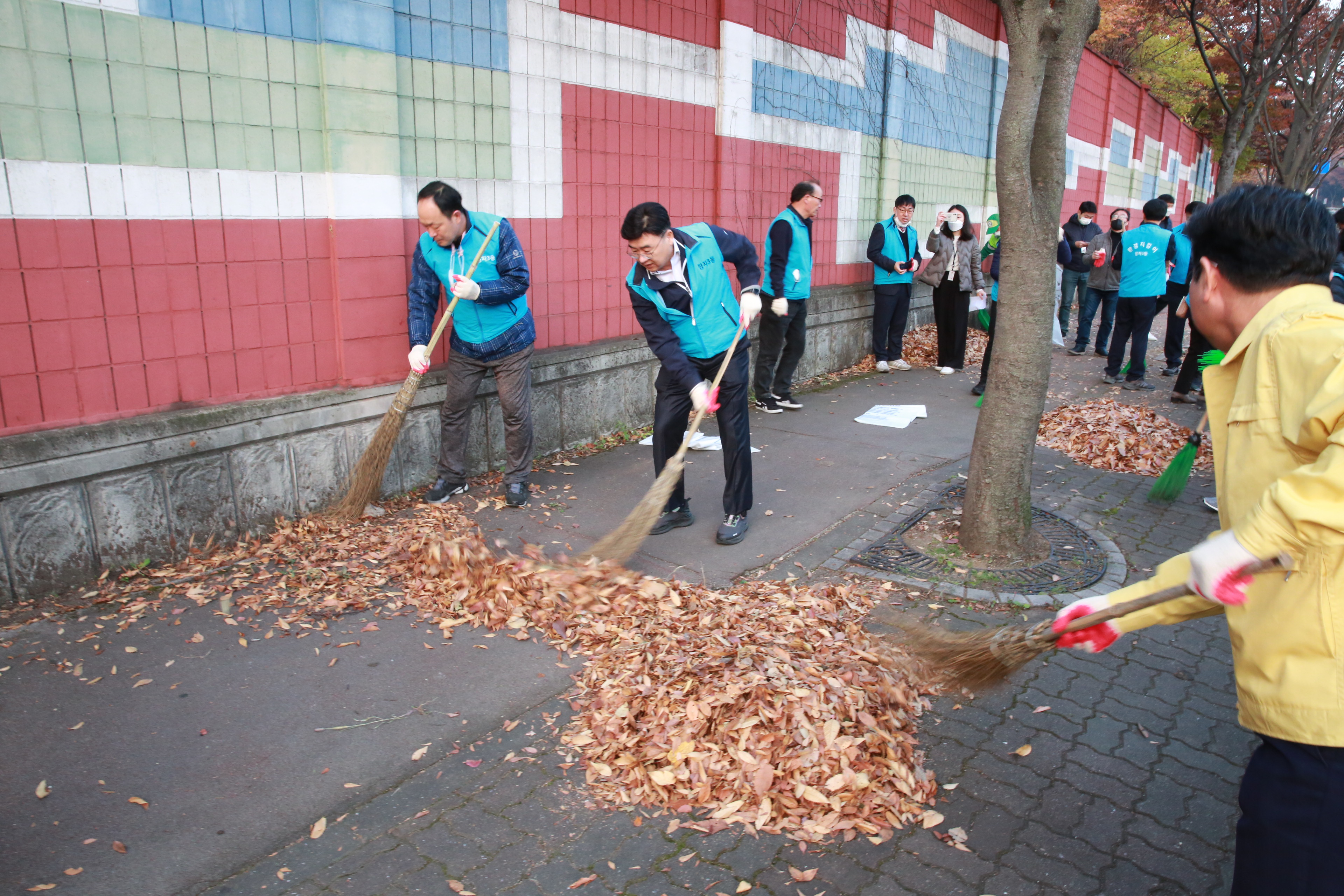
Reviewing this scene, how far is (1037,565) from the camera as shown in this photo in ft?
17.6

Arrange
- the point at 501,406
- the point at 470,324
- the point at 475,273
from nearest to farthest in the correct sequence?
the point at 475,273
the point at 470,324
the point at 501,406

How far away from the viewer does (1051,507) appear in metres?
6.46

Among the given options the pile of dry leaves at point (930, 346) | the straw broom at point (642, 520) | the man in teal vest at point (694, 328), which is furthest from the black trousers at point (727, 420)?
the pile of dry leaves at point (930, 346)

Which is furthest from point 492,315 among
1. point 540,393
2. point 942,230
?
point 942,230

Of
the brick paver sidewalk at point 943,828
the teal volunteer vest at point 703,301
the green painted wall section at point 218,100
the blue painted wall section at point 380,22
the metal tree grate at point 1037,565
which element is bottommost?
the brick paver sidewalk at point 943,828

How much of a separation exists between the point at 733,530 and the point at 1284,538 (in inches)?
155

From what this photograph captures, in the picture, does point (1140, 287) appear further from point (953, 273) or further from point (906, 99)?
point (906, 99)

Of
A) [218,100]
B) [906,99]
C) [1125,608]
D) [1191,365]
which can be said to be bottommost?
[1191,365]

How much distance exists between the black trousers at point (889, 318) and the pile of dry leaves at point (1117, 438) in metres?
2.77

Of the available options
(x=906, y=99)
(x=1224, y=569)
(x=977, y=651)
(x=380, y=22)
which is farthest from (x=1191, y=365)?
(x=1224, y=569)

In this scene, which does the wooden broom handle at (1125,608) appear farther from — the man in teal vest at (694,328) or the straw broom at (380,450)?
the straw broom at (380,450)

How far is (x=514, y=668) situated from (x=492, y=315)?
2.75 metres

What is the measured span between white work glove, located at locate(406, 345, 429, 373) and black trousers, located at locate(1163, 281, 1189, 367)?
29.3 ft

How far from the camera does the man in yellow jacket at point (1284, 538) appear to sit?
1.85 meters
